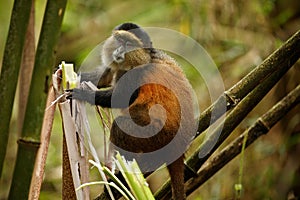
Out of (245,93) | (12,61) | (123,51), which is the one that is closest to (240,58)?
(123,51)

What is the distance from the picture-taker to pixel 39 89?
1033 mm

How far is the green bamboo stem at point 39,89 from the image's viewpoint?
3.38 ft

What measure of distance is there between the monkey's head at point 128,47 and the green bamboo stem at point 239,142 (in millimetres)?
496

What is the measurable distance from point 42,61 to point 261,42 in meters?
2.48

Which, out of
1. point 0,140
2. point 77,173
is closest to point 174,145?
point 77,173

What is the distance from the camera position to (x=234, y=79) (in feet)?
10.6

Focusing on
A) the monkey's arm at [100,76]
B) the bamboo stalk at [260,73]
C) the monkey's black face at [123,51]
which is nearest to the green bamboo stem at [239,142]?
the bamboo stalk at [260,73]

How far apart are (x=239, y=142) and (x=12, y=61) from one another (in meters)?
1.06

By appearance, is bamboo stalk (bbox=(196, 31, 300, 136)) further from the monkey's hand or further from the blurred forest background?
the blurred forest background

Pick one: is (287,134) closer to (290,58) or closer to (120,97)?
(120,97)

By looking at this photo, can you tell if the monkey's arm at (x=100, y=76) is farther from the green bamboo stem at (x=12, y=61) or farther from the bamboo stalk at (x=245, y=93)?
the green bamboo stem at (x=12, y=61)

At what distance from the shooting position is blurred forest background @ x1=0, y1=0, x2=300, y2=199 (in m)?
3.13

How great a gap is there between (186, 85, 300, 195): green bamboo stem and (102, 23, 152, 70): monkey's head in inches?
19.5

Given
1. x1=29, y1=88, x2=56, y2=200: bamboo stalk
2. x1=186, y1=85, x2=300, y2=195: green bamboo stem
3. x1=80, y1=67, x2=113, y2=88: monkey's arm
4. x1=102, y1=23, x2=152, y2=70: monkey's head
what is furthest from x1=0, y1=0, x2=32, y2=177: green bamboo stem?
x1=80, y1=67, x2=113, y2=88: monkey's arm
